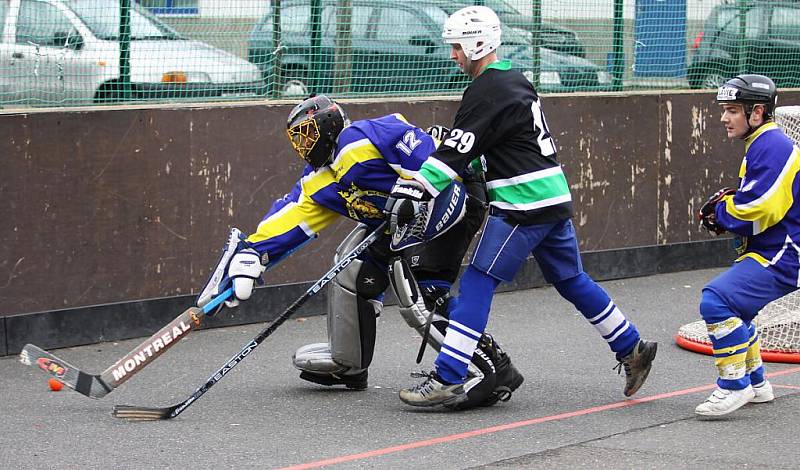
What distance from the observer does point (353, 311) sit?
618 cm

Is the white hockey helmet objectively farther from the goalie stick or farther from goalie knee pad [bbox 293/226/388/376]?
the goalie stick

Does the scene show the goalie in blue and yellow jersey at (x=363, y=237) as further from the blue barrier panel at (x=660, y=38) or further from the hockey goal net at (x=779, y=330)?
the blue barrier panel at (x=660, y=38)

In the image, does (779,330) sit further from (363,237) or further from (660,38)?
(660,38)

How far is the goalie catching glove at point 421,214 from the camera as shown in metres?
5.68

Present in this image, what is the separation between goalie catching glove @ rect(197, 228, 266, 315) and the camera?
5.69 m

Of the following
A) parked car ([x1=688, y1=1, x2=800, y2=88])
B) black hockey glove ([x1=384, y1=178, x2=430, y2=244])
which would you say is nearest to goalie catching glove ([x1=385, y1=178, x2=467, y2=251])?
black hockey glove ([x1=384, y1=178, x2=430, y2=244])

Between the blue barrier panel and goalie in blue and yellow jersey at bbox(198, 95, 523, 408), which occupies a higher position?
the blue barrier panel

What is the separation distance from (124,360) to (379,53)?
3788mm

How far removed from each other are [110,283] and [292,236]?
6.39 feet

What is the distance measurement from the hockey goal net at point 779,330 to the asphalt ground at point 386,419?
0.08m

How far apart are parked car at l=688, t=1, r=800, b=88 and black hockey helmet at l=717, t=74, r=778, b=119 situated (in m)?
4.56

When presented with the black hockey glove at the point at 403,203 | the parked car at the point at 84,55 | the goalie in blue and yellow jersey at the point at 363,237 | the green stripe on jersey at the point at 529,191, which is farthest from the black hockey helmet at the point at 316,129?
the parked car at the point at 84,55

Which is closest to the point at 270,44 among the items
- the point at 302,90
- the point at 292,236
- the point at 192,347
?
the point at 302,90

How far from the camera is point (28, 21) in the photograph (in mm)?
7453
